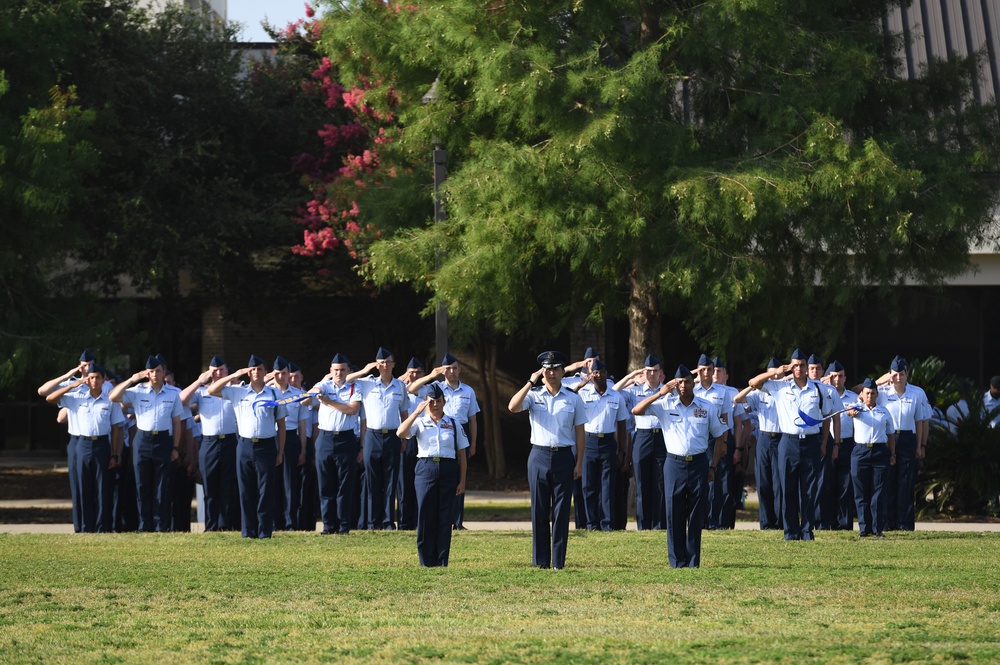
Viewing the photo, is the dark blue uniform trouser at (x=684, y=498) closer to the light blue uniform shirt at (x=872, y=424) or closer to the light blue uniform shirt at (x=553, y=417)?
the light blue uniform shirt at (x=553, y=417)

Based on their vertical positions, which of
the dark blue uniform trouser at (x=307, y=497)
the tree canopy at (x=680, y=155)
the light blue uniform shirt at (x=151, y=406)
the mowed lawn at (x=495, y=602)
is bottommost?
the mowed lawn at (x=495, y=602)

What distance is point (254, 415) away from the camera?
49.7 feet

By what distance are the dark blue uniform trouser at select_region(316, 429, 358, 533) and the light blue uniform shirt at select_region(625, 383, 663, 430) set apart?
3.04 m

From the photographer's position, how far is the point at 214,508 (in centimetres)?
1631

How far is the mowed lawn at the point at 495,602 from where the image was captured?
8719mm

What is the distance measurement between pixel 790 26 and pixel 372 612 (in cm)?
1101

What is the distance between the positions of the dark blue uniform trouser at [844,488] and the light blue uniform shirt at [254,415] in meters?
→ 6.08

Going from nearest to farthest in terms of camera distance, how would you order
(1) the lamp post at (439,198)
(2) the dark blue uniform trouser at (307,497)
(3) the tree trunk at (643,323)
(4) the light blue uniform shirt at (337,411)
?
(4) the light blue uniform shirt at (337,411)
(2) the dark blue uniform trouser at (307,497)
(1) the lamp post at (439,198)
(3) the tree trunk at (643,323)

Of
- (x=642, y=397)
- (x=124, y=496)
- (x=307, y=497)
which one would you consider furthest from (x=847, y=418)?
(x=124, y=496)

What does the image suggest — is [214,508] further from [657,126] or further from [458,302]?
[657,126]

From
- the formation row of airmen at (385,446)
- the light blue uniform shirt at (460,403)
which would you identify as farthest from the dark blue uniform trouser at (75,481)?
the light blue uniform shirt at (460,403)

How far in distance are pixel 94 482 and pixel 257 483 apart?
225 cm

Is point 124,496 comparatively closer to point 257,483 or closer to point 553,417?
point 257,483

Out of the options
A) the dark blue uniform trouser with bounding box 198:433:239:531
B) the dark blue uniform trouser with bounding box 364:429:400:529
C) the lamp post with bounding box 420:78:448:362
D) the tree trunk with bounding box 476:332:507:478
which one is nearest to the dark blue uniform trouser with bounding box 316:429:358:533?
the dark blue uniform trouser with bounding box 364:429:400:529
